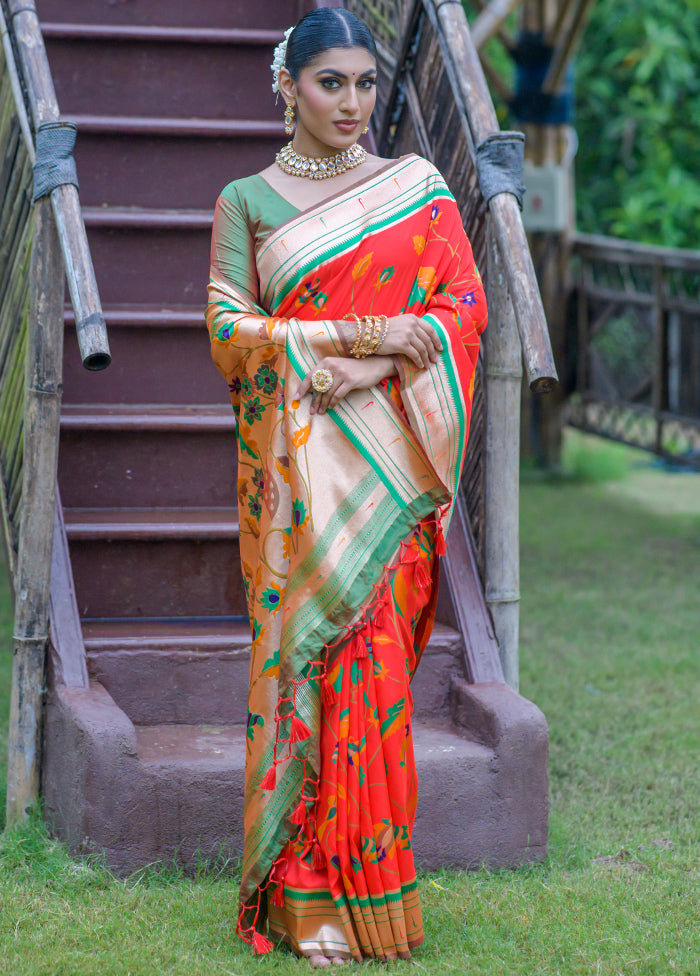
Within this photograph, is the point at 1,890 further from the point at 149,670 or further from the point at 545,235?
the point at 545,235

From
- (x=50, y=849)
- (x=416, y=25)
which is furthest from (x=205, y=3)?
(x=50, y=849)

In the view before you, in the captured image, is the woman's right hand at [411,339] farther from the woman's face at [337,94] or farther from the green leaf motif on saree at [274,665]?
the green leaf motif on saree at [274,665]

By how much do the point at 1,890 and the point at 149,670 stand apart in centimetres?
77

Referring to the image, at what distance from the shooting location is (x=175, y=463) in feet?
14.2

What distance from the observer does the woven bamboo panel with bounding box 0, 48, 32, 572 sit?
371 centimetres

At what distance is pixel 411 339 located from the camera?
2727 mm

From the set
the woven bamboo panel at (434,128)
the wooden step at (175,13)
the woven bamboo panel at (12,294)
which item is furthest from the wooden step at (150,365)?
the wooden step at (175,13)

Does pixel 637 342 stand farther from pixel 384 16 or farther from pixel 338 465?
pixel 338 465

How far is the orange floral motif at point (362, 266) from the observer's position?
277cm

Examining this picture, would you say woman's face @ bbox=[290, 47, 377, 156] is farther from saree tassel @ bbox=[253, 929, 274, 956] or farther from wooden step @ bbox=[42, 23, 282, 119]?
wooden step @ bbox=[42, 23, 282, 119]

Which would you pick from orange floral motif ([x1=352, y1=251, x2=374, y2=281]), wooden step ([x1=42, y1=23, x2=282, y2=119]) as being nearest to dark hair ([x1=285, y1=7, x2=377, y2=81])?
orange floral motif ([x1=352, y1=251, x2=374, y2=281])

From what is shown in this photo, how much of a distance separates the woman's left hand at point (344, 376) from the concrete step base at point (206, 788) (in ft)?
3.49

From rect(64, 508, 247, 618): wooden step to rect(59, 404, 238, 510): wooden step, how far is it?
0.14 meters

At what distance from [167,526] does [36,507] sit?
0.60 metres
